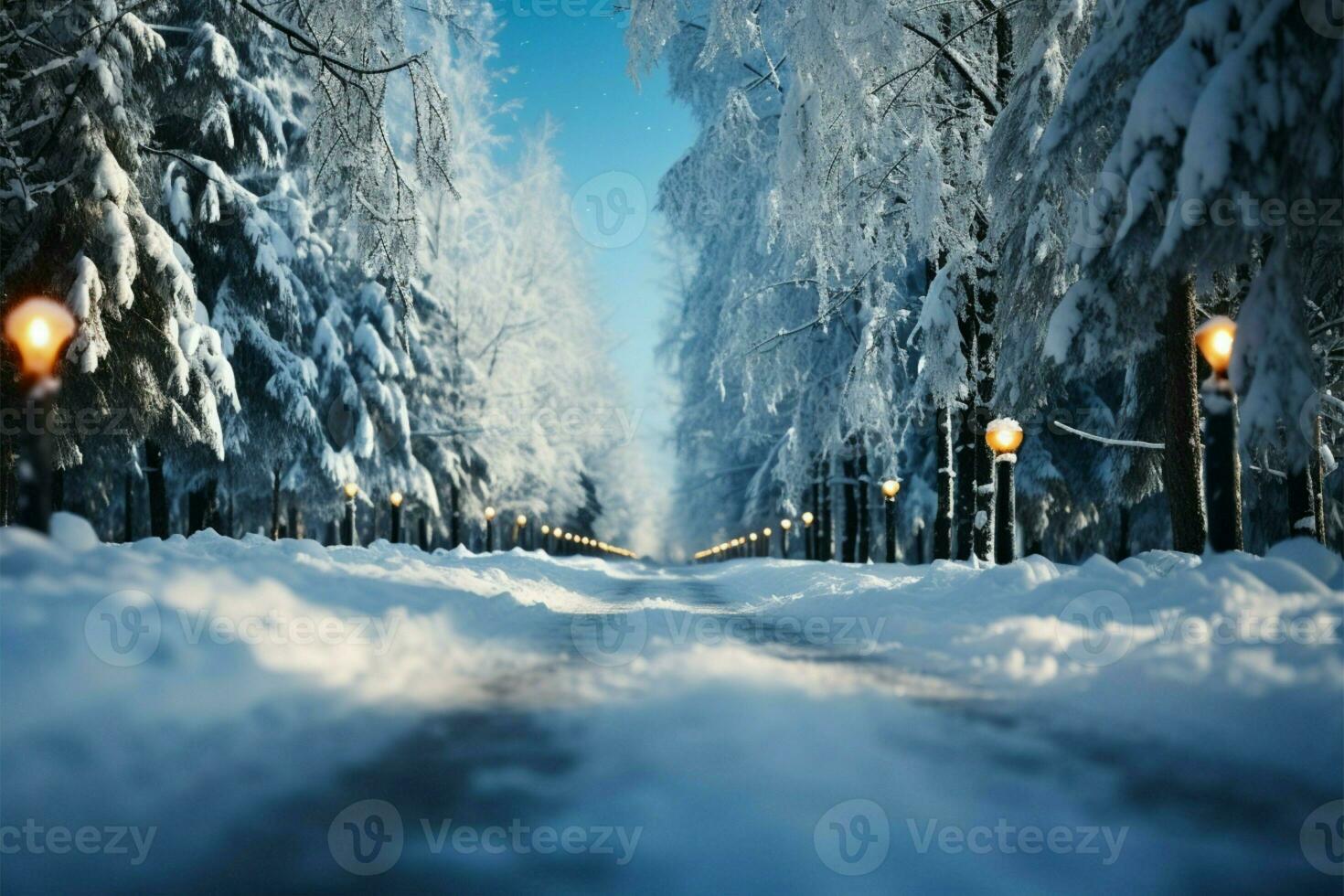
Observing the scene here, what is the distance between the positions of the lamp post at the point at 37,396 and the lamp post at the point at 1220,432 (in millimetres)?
7176

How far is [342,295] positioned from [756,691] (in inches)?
956

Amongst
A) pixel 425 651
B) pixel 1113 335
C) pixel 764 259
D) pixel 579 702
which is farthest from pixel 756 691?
pixel 764 259

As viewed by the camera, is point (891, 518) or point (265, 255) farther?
point (891, 518)

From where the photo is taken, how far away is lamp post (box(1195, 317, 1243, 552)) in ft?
19.6

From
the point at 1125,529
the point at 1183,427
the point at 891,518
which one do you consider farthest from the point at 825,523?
the point at 1183,427

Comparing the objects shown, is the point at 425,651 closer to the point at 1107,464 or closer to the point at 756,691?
the point at 756,691
